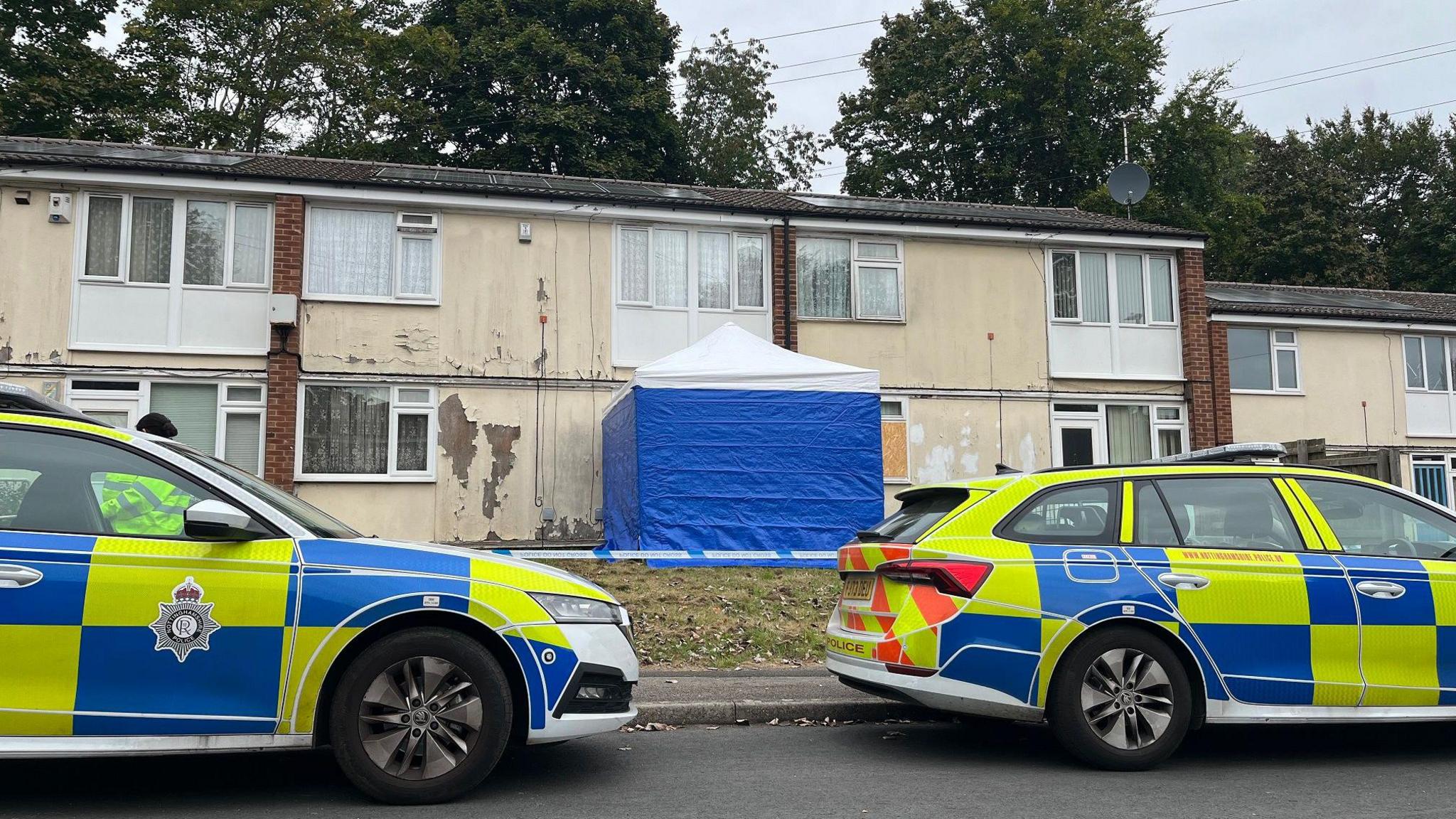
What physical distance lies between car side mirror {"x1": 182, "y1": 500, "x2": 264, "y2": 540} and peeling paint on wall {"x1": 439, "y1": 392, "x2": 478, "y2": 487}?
12112 millimetres

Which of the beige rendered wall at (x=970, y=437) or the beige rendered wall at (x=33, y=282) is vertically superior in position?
the beige rendered wall at (x=33, y=282)

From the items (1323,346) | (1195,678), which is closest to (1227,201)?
(1323,346)

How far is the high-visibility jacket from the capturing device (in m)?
4.82

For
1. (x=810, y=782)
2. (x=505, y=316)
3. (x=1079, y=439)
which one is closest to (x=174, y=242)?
(x=505, y=316)

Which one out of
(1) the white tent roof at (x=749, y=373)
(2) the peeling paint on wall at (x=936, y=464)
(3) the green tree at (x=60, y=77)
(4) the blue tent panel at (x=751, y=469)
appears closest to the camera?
(4) the blue tent panel at (x=751, y=469)

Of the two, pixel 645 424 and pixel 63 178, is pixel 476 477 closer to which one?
pixel 645 424

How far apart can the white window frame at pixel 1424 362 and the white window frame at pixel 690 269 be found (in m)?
14.0

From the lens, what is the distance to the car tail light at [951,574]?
225 inches

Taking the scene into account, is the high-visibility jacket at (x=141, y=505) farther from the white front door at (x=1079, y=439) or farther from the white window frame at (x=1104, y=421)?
the white front door at (x=1079, y=439)

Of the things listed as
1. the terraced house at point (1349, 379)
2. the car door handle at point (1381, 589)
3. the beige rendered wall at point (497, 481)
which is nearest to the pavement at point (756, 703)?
the car door handle at point (1381, 589)

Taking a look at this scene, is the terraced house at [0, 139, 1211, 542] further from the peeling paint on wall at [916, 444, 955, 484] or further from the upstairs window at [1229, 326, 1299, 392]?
the upstairs window at [1229, 326, 1299, 392]

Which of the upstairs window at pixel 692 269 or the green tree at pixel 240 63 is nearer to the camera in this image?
the upstairs window at pixel 692 269

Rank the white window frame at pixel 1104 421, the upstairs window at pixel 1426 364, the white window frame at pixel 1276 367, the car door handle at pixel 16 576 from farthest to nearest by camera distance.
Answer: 1. the upstairs window at pixel 1426 364
2. the white window frame at pixel 1276 367
3. the white window frame at pixel 1104 421
4. the car door handle at pixel 16 576

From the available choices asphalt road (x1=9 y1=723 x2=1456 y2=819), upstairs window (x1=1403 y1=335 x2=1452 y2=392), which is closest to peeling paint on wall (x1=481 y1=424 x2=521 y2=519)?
asphalt road (x1=9 y1=723 x2=1456 y2=819)
